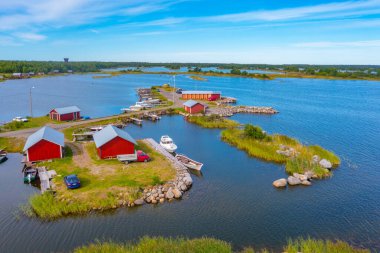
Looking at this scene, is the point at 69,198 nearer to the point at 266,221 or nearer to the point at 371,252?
the point at 266,221

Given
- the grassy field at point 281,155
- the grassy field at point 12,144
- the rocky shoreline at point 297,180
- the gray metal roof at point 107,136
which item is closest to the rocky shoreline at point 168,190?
the gray metal roof at point 107,136

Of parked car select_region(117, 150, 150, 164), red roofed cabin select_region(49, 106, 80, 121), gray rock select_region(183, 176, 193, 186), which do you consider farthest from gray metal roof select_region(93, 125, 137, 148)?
red roofed cabin select_region(49, 106, 80, 121)

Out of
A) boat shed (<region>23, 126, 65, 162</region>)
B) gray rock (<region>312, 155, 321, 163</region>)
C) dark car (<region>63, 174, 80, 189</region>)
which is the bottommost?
gray rock (<region>312, 155, 321, 163</region>)

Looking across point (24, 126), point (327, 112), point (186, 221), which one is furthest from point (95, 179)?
point (327, 112)

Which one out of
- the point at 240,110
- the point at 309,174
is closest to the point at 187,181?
the point at 309,174

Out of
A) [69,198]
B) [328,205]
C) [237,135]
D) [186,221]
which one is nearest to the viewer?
[186,221]

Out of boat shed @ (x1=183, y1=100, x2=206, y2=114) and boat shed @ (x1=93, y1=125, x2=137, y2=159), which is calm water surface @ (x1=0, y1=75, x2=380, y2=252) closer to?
boat shed @ (x1=93, y1=125, x2=137, y2=159)

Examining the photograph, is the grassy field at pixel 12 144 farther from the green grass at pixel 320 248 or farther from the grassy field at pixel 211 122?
the green grass at pixel 320 248
